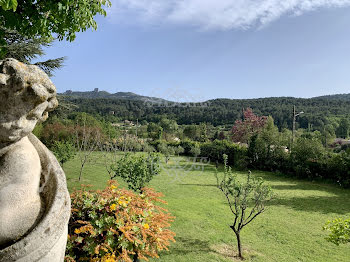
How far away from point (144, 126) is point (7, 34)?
1351 inches

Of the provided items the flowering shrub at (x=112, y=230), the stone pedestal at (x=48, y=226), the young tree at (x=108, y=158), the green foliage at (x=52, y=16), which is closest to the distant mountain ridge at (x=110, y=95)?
the young tree at (x=108, y=158)

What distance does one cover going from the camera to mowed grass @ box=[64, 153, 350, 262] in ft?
19.9

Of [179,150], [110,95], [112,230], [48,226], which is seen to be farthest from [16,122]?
[110,95]

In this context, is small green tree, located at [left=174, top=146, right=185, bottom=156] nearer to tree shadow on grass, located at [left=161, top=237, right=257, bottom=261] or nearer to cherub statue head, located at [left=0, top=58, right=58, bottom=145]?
tree shadow on grass, located at [left=161, top=237, right=257, bottom=261]

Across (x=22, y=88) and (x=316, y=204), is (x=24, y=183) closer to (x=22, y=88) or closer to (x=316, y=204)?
(x=22, y=88)

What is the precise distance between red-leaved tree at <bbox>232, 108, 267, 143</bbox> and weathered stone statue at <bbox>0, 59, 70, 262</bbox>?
29.0m

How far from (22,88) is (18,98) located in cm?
7

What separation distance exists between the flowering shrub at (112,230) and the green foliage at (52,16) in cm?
318

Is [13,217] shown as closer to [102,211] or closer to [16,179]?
[16,179]

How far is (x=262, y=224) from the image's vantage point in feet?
27.0

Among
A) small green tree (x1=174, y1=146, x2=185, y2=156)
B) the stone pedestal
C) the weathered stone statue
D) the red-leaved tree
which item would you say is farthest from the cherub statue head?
the red-leaved tree

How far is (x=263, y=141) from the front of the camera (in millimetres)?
21016

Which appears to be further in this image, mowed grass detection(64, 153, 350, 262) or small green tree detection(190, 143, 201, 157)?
small green tree detection(190, 143, 201, 157)

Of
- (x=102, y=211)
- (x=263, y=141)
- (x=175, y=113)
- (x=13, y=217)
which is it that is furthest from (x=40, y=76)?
(x=175, y=113)
